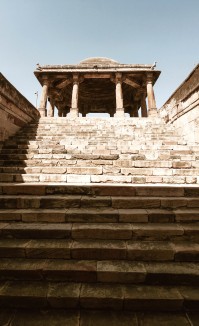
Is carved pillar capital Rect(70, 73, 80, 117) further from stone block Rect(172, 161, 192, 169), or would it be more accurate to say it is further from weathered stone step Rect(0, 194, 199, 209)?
weathered stone step Rect(0, 194, 199, 209)

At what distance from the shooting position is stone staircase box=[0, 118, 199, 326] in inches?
74.2

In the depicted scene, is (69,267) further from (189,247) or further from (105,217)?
(189,247)

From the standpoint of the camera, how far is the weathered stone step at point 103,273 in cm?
212

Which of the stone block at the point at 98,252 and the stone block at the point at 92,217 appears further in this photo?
the stone block at the point at 92,217

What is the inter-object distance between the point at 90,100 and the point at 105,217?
696 inches

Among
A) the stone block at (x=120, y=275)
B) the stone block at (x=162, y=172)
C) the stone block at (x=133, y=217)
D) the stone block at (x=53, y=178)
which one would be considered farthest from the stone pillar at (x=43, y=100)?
the stone block at (x=120, y=275)

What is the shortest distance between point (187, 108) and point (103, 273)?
19.1 feet

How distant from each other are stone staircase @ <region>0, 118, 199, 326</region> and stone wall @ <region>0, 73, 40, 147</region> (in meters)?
2.51

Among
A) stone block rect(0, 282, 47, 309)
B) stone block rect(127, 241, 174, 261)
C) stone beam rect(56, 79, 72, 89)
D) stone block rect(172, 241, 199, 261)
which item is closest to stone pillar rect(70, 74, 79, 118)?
stone beam rect(56, 79, 72, 89)

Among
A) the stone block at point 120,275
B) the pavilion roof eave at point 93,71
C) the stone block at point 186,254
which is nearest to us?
the stone block at point 120,275

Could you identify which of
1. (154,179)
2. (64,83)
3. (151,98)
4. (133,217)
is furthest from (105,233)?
(64,83)

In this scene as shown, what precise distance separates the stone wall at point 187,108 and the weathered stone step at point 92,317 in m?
4.92

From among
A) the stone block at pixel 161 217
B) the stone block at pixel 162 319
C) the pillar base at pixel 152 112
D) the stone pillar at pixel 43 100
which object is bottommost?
the stone block at pixel 162 319

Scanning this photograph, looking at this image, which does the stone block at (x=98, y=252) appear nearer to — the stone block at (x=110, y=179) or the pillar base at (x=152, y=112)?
the stone block at (x=110, y=179)
